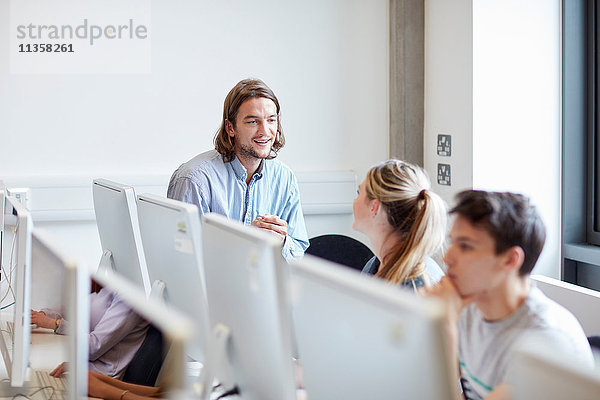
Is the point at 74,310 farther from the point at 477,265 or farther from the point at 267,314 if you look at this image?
the point at 477,265

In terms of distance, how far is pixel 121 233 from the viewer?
217 centimetres

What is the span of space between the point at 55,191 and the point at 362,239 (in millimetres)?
1747

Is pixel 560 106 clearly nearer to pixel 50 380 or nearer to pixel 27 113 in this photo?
pixel 27 113

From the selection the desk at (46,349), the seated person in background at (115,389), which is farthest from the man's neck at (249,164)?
the seated person in background at (115,389)

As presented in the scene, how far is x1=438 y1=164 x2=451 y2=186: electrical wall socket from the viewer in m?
4.05

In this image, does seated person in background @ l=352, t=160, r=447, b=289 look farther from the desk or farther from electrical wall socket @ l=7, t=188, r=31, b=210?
electrical wall socket @ l=7, t=188, r=31, b=210

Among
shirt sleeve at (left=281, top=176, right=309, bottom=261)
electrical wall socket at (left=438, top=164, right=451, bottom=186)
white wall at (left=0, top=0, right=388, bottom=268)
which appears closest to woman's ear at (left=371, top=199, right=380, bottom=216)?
shirt sleeve at (left=281, top=176, right=309, bottom=261)

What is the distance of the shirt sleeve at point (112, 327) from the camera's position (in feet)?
3.83

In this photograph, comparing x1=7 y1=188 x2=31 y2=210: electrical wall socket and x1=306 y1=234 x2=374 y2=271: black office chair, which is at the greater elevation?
x1=7 y1=188 x2=31 y2=210: electrical wall socket

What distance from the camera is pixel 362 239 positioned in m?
4.56

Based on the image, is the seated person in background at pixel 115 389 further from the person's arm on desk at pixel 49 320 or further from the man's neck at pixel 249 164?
the man's neck at pixel 249 164

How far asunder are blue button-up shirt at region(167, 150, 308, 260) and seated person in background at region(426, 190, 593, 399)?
1.36m

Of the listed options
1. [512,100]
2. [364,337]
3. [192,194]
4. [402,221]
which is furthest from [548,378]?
[512,100]

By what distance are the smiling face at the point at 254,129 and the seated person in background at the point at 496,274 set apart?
1566mm
